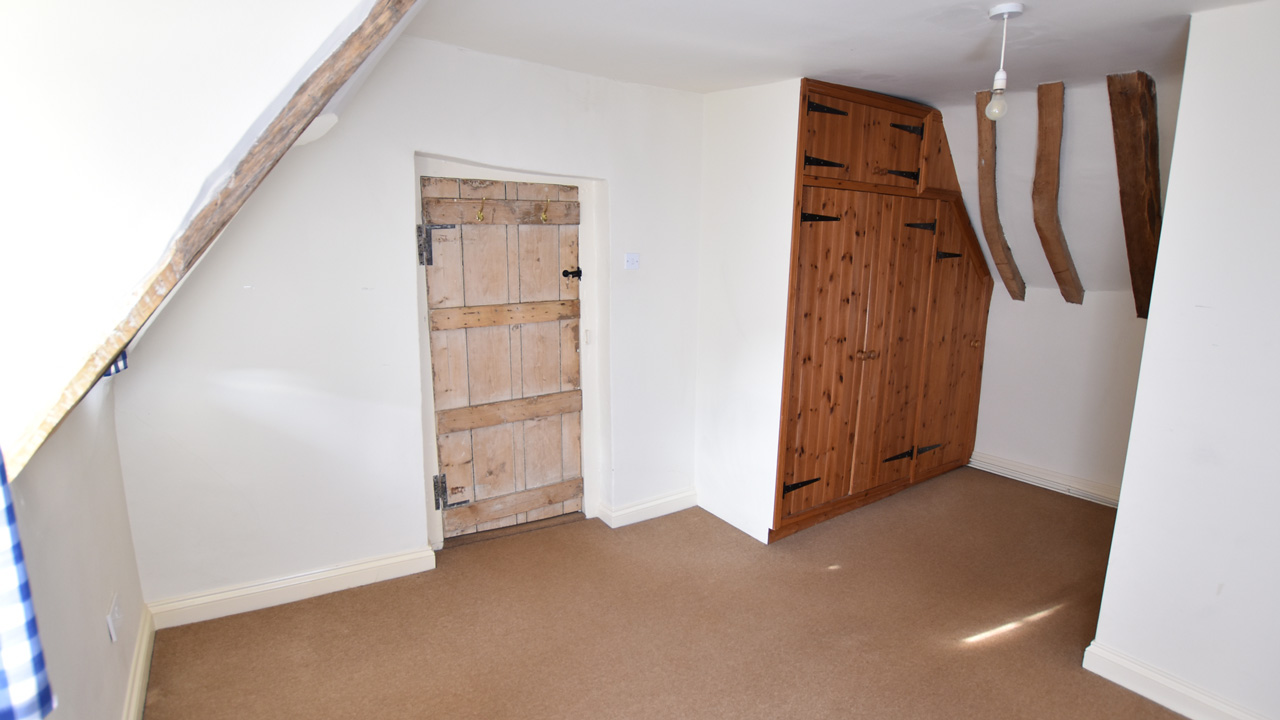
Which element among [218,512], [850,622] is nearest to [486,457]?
[218,512]

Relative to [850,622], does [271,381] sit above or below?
above

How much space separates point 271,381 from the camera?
2.55m

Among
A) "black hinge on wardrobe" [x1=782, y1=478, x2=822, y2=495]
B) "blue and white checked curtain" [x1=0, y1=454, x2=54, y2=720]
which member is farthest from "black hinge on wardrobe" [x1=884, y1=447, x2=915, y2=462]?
"blue and white checked curtain" [x1=0, y1=454, x2=54, y2=720]

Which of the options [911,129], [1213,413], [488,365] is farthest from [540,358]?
[1213,413]

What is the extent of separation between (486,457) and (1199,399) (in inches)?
112

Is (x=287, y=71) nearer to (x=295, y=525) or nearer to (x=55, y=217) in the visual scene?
(x=55, y=217)

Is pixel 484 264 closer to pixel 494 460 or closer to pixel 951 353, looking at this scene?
pixel 494 460

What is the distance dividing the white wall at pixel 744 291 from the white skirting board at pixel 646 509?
12 centimetres

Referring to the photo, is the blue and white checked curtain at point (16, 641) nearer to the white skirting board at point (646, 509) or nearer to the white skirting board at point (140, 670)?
the white skirting board at point (140, 670)

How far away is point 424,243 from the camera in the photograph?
2896 millimetres

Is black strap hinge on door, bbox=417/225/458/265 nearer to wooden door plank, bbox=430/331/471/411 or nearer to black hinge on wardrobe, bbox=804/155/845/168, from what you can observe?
wooden door plank, bbox=430/331/471/411

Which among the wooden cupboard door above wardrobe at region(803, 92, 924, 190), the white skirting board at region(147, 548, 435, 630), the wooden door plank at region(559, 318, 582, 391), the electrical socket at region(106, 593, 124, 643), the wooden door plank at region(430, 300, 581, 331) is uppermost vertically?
the wooden cupboard door above wardrobe at region(803, 92, 924, 190)

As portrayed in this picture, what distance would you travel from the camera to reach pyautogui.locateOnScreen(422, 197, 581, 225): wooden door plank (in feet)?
9.58

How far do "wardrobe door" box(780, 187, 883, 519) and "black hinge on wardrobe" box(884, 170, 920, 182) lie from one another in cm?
18
